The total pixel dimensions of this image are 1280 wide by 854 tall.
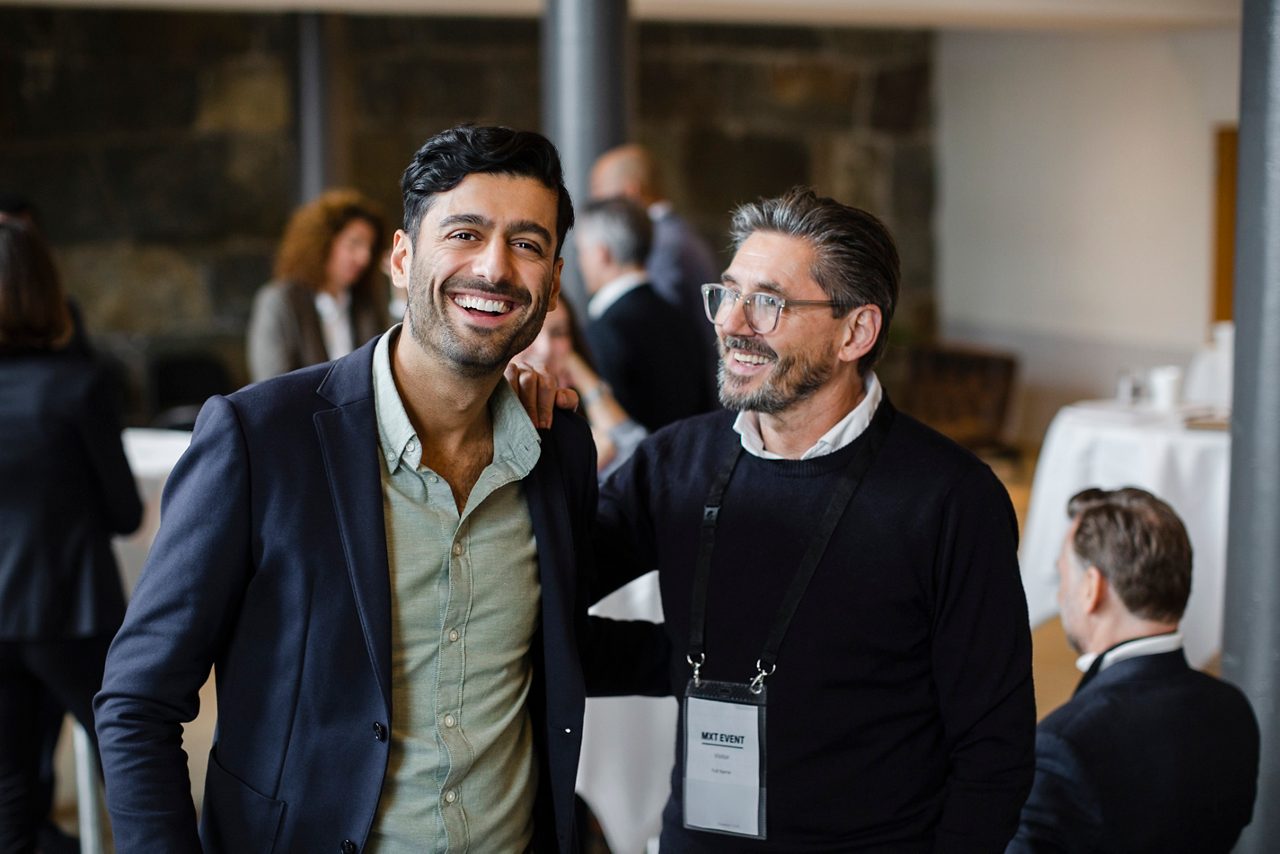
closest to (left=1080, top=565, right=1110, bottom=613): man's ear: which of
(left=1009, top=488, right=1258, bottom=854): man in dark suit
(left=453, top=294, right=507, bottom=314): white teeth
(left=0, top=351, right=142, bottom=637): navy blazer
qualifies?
(left=1009, top=488, right=1258, bottom=854): man in dark suit

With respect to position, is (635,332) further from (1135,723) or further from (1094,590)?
(1135,723)

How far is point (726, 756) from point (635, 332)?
2.62 meters

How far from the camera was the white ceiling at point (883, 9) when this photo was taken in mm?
6594

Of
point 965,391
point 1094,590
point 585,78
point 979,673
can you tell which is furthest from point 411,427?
point 965,391

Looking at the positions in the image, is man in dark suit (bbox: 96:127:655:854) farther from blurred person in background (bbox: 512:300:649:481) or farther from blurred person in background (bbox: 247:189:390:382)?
blurred person in background (bbox: 247:189:390:382)

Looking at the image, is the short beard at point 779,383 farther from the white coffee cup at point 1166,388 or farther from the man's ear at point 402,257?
the white coffee cup at point 1166,388

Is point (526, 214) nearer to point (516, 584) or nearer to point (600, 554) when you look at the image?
point (516, 584)

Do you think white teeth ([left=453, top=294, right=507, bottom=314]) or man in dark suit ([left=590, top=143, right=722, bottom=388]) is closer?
white teeth ([left=453, top=294, right=507, bottom=314])

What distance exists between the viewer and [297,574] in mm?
1558

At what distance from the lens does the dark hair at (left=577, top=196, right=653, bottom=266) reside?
451cm

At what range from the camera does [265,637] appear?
1.57m

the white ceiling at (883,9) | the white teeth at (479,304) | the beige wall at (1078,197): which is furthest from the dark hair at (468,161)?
the beige wall at (1078,197)

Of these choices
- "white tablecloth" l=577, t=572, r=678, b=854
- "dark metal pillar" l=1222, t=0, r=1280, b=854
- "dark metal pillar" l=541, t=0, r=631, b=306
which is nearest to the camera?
"dark metal pillar" l=1222, t=0, r=1280, b=854

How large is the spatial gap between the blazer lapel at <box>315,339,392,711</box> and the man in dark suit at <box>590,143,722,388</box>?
3.58 m
